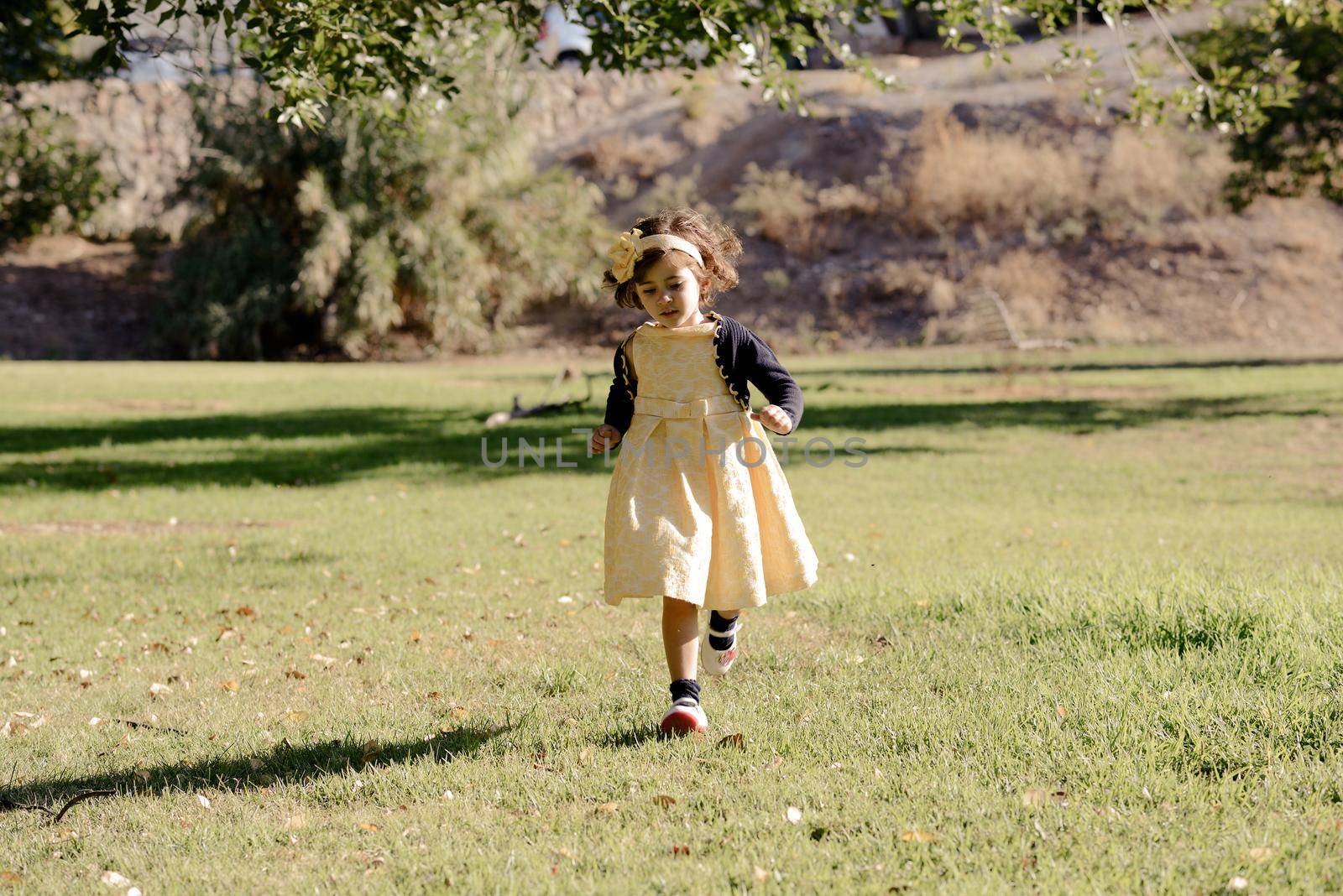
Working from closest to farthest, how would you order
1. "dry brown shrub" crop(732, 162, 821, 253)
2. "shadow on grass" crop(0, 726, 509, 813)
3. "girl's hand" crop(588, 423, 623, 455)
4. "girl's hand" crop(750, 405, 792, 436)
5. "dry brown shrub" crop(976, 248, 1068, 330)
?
1. "shadow on grass" crop(0, 726, 509, 813)
2. "girl's hand" crop(750, 405, 792, 436)
3. "girl's hand" crop(588, 423, 623, 455)
4. "dry brown shrub" crop(976, 248, 1068, 330)
5. "dry brown shrub" crop(732, 162, 821, 253)

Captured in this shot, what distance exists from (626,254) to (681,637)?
1.23 m

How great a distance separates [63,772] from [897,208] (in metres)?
32.5

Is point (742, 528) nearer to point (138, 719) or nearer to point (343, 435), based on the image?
point (138, 719)

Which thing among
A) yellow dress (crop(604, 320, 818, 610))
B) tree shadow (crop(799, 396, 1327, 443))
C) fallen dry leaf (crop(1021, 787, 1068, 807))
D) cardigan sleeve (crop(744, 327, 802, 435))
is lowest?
tree shadow (crop(799, 396, 1327, 443))

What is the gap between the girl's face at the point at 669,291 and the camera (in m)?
4.08

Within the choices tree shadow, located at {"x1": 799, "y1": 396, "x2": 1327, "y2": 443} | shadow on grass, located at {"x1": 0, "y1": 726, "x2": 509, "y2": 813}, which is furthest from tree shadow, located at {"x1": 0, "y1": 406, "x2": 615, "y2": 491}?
shadow on grass, located at {"x1": 0, "y1": 726, "x2": 509, "y2": 813}

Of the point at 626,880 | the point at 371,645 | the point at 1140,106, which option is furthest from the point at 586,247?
the point at 626,880

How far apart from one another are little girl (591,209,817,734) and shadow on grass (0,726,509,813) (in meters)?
0.72

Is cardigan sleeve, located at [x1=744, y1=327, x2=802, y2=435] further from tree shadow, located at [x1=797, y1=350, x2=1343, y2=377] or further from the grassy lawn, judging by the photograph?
tree shadow, located at [x1=797, y1=350, x2=1343, y2=377]

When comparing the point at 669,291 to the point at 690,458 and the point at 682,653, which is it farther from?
the point at 682,653

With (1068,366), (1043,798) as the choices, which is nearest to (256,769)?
(1043,798)

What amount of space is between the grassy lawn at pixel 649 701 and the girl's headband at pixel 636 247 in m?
1.48

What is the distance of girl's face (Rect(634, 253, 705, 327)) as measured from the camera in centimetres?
408

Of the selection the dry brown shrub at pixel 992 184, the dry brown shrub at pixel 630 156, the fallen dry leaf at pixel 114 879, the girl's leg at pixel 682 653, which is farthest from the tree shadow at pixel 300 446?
the dry brown shrub at pixel 630 156
